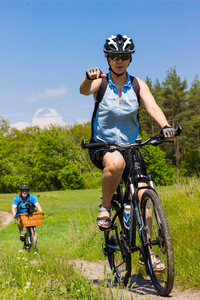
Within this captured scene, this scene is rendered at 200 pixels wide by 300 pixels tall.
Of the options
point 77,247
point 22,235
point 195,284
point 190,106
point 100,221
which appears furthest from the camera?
point 190,106

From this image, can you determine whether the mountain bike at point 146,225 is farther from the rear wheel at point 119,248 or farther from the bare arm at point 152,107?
the bare arm at point 152,107

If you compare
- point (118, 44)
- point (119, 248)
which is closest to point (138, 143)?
point (118, 44)

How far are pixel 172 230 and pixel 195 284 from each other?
70.7 inches

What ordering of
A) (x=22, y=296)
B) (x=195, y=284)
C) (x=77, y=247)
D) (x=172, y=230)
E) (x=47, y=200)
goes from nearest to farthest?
(x=22, y=296), (x=195, y=284), (x=172, y=230), (x=77, y=247), (x=47, y=200)

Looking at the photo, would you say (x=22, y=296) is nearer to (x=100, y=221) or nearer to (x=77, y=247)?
(x=100, y=221)

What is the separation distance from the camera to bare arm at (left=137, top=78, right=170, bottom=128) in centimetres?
405

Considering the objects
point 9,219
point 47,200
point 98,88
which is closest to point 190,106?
point 47,200

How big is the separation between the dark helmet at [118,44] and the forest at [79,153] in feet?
181

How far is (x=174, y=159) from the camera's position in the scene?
68562mm

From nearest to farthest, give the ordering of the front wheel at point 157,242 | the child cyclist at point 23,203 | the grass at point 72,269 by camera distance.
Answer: the front wheel at point 157,242, the grass at point 72,269, the child cyclist at point 23,203

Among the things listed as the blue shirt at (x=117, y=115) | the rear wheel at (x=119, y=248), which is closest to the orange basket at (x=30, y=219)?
the rear wheel at (x=119, y=248)

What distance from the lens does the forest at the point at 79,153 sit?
203 ft

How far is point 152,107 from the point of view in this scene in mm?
4176

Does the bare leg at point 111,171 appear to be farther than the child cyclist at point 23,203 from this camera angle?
No
